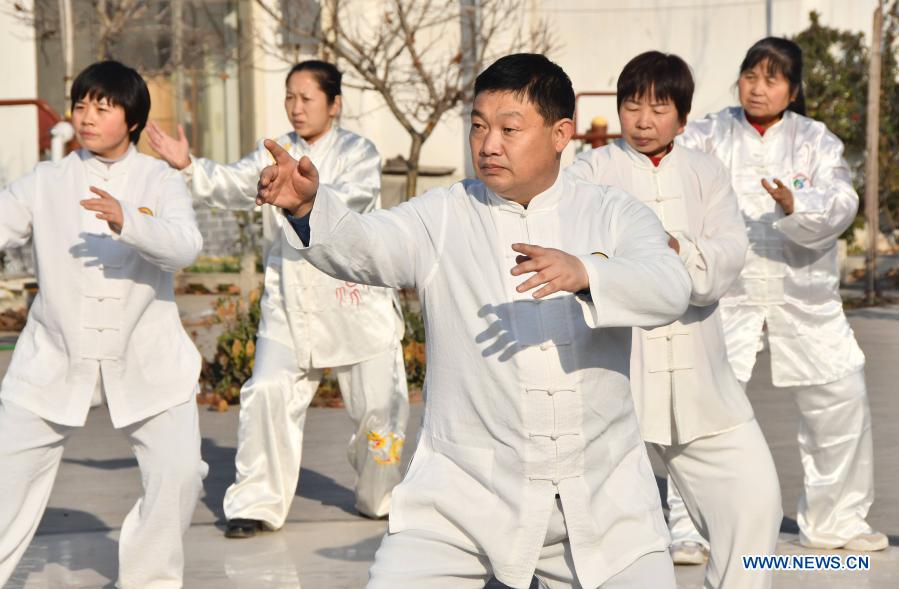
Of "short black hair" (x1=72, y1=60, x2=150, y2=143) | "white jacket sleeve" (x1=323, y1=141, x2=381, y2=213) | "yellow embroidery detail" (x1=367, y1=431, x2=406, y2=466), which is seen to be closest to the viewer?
"short black hair" (x1=72, y1=60, x2=150, y2=143)

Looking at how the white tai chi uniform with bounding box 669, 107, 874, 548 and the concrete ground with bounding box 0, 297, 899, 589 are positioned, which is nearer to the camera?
the concrete ground with bounding box 0, 297, 899, 589

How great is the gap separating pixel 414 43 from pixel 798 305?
8992 millimetres

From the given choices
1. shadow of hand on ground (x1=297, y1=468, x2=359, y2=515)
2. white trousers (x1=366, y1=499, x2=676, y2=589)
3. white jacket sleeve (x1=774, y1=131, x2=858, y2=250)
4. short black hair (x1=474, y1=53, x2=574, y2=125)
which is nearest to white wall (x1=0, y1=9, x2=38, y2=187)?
shadow of hand on ground (x1=297, y1=468, x2=359, y2=515)

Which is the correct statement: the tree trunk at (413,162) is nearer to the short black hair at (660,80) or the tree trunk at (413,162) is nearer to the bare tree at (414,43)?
the bare tree at (414,43)

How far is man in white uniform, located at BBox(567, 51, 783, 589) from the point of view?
191 inches

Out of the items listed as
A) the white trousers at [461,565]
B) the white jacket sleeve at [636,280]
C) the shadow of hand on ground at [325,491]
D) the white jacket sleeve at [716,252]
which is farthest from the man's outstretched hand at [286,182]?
the shadow of hand on ground at [325,491]

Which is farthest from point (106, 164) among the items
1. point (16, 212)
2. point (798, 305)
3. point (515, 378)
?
point (798, 305)

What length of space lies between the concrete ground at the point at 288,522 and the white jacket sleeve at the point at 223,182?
1359mm

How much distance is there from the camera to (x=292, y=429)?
6777 millimetres

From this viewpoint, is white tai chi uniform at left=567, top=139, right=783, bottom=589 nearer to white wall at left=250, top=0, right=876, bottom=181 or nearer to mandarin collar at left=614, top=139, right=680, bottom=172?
mandarin collar at left=614, top=139, right=680, bottom=172

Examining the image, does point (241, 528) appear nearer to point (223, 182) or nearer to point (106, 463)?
point (223, 182)

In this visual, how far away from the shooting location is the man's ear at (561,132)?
3850mm

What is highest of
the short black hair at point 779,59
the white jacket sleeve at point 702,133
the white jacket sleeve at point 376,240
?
the short black hair at point 779,59

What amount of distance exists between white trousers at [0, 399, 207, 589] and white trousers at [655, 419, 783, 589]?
67.1 inches
